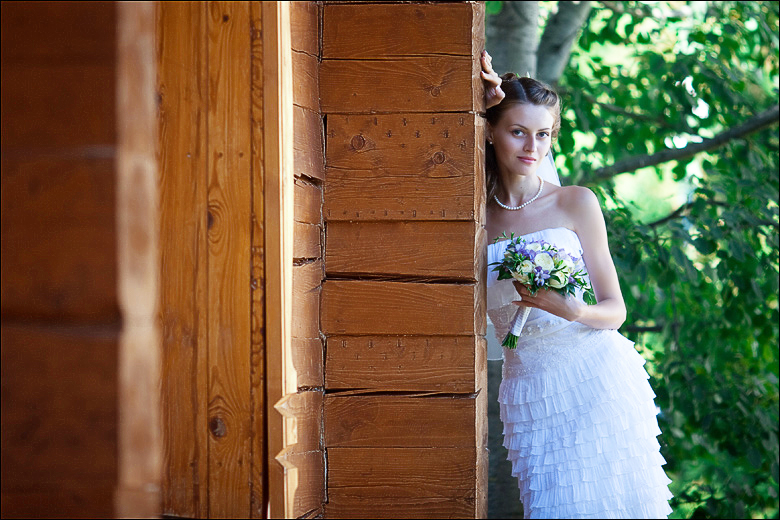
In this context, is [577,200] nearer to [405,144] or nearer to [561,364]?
[561,364]

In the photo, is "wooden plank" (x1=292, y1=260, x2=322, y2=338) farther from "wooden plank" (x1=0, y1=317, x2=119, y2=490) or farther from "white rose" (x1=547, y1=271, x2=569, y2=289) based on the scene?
"white rose" (x1=547, y1=271, x2=569, y2=289)

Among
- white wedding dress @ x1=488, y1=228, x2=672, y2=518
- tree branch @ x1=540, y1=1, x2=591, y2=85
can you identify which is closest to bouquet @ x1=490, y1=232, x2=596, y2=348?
white wedding dress @ x1=488, y1=228, x2=672, y2=518

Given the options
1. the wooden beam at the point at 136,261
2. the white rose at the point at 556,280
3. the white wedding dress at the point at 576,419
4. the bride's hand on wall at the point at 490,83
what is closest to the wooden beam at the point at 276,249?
the wooden beam at the point at 136,261

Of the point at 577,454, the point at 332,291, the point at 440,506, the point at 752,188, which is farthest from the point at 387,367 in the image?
the point at 752,188

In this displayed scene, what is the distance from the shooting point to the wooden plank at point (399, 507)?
2.31 m

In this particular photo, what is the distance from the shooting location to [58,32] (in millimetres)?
1653

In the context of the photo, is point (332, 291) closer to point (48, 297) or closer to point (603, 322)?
point (48, 297)

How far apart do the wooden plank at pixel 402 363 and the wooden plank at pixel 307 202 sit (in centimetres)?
37

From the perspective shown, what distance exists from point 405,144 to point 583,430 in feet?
4.15

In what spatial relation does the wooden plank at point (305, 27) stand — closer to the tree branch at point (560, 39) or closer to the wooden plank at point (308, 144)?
the wooden plank at point (308, 144)

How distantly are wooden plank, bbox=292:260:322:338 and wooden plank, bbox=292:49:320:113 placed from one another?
0.46m

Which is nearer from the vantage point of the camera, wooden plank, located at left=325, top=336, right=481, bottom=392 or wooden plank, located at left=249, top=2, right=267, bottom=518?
wooden plank, located at left=249, top=2, right=267, bottom=518

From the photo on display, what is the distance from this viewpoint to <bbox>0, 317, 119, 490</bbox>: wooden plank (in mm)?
1643

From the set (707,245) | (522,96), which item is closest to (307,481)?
(522,96)
